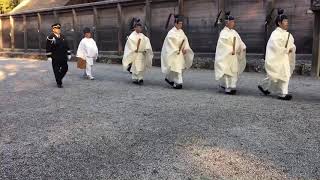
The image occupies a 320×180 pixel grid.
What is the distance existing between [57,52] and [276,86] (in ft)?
17.0

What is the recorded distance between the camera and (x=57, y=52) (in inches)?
412

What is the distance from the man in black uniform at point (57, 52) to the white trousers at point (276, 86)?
4.79 m

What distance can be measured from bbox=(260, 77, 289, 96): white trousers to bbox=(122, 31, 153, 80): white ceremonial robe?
339 cm

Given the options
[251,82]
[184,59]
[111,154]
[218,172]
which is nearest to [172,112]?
[111,154]

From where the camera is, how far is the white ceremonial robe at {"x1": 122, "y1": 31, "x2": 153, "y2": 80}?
1105 centimetres

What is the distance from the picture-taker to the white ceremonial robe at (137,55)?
11.0 m

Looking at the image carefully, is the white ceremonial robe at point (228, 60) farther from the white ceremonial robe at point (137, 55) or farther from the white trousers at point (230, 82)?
the white ceremonial robe at point (137, 55)

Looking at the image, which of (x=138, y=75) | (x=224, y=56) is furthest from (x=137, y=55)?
(x=224, y=56)

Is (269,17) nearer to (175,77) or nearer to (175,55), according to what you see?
→ (175,55)

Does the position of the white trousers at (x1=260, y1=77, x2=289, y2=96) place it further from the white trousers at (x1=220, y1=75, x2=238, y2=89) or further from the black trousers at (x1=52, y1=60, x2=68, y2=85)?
the black trousers at (x1=52, y1=60, x2=68, y2=85)

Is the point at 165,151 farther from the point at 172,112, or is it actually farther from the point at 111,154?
the point at 172,112

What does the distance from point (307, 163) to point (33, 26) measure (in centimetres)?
2015

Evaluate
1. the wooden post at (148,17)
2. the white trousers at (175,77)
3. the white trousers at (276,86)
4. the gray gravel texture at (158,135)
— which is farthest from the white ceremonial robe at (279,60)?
the wooden post at (148,17)

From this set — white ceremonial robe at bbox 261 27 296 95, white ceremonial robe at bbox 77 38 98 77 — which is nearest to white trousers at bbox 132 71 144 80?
white ceremonial robe at bbox 77 38 98 77
